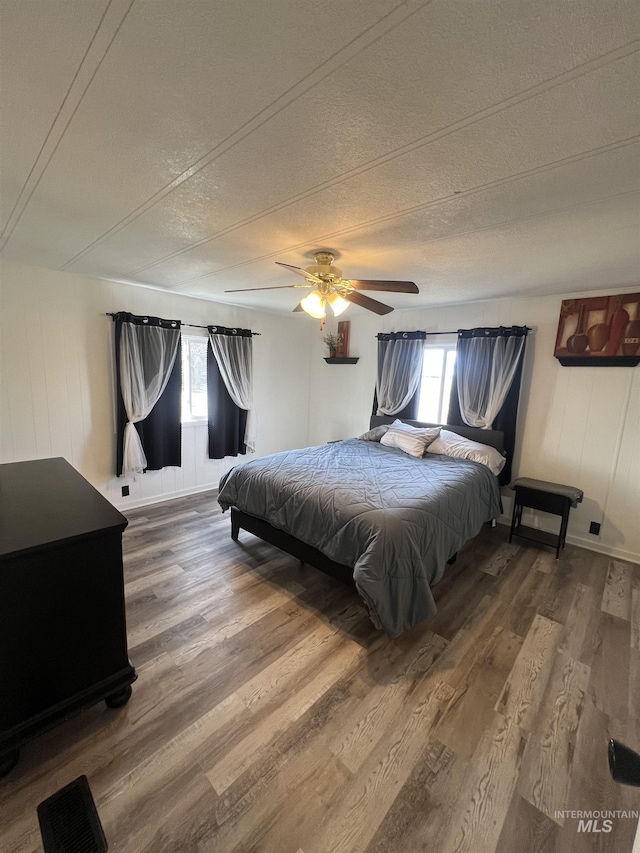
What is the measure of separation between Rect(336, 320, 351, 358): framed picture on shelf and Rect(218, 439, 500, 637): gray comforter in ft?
6.63

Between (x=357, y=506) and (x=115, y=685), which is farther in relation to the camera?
(x=357, y=506)

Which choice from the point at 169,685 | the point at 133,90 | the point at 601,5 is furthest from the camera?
the point at 169,685

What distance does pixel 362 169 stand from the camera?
1.38 metres

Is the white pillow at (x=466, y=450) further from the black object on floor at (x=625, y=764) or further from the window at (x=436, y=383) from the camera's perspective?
the black object on floor at (x=625, y=764)

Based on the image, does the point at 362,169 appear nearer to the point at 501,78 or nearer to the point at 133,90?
the point at 501,78

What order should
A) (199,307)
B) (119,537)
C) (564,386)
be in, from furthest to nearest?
(199,307) < (564,386) < (119,537)

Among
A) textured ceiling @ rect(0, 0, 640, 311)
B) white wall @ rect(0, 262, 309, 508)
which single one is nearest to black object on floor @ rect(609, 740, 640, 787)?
textured ceiling @ rect(0, 0, 640, 311)

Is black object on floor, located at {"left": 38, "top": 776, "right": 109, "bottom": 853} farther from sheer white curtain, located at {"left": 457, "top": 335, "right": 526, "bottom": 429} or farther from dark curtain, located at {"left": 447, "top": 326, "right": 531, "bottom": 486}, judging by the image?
sheer white curtain, located at {"left": 457, "top": 335, "right": 526, "bottom": 429}

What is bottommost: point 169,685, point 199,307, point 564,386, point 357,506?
point 169,685

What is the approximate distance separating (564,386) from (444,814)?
3.37 metres

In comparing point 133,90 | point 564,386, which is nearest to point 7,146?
point 133,90

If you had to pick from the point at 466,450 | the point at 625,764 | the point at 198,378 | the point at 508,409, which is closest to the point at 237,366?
the point at 198,378

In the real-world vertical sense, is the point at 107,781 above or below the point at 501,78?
below

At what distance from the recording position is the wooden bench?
10.0 feet
